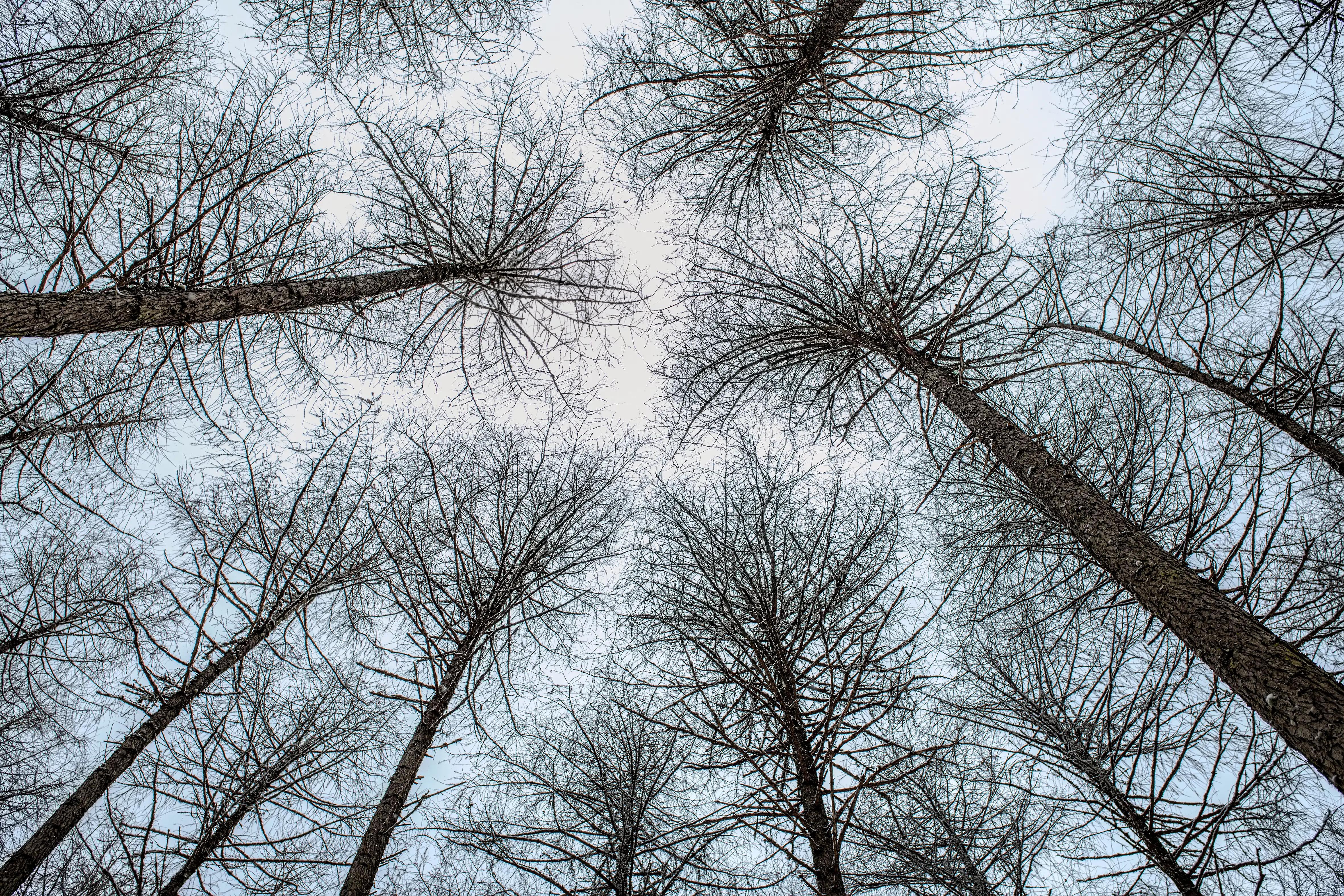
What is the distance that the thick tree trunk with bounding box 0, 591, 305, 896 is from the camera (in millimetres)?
3646

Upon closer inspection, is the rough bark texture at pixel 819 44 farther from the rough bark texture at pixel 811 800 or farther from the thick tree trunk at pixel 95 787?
the thick tree trunk at pixel 95 787

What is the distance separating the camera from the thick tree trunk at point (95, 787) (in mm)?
3646

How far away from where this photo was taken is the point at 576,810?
4012 mm

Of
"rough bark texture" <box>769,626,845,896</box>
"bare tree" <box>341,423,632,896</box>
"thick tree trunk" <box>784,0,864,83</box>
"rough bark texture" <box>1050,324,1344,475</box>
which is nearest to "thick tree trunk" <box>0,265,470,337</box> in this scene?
"bare tree" <box>341,423,632,896</box>

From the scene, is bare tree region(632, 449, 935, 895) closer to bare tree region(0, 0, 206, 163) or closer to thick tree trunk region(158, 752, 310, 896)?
thick tree trunk region(158, 752, 310, 896)

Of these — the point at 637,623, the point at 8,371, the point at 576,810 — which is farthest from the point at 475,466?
the point at 8,371

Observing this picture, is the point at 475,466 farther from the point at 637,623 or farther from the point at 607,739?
the point at 607,739

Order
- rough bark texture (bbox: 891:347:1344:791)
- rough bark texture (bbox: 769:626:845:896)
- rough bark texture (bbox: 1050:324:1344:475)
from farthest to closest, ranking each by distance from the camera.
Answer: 1. rough bark texture (bbox: 1050:324:1344:475)
2. rough bark texture (bbox: 769:626:845:896)
3. rough bark texture (bbox: 891:347:1344:791)

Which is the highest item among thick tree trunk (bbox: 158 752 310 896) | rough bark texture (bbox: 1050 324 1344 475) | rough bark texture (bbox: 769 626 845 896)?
rough bark texture (bbox: 1050 324 1344 475)

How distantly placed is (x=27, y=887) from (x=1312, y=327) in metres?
14.6

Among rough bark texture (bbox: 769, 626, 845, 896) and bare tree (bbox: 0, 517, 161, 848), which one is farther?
bare tree (bbox: 0, 517, 161, 848)

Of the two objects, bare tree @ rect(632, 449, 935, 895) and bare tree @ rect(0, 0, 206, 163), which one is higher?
bare tree @ rect(0, 0, 206, 163)

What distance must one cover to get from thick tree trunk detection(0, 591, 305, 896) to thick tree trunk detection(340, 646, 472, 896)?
1.17 m

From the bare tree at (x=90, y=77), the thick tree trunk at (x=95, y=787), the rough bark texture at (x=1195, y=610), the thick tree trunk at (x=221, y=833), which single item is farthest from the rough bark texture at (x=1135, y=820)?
the bare tree at (x=90, y=77)
